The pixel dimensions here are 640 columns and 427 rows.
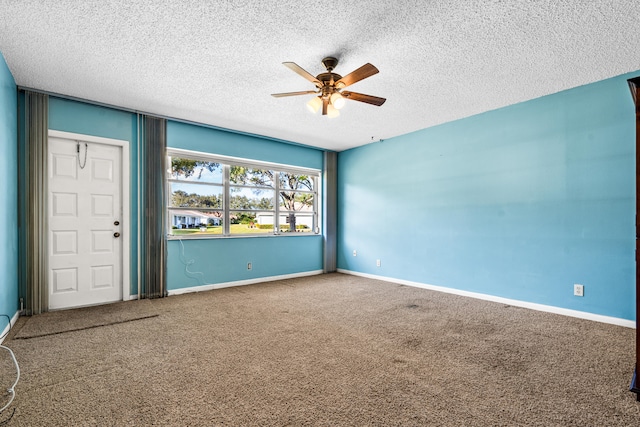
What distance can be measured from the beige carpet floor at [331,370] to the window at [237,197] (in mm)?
1714

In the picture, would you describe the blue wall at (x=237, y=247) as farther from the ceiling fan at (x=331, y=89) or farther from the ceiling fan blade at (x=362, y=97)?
the ceiling fan blade at (x=362, y=97)

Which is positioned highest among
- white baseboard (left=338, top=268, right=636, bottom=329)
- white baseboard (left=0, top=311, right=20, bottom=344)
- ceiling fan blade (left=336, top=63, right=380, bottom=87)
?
ceiling fan blade (left=336, top=63, right=380, bottom=87)

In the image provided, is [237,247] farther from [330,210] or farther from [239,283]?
[330,210]

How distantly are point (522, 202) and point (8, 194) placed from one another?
583 cm

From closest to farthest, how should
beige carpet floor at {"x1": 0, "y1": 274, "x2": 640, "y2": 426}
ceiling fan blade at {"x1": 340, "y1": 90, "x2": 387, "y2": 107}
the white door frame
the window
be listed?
beige carpet floor at {"x1": 0, "y1": 274, "x2": 640, "y2": 426}, ceiling fan blade at {"x1": 340, "y1": 90, "x2": 387, "y2": 107}, the white door frame, the window

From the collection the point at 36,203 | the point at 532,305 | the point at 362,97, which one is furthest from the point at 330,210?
the point at 36,203

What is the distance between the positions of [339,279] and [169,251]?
9.53 feet

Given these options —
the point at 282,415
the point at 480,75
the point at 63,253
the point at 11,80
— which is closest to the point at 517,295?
the point at 480,75

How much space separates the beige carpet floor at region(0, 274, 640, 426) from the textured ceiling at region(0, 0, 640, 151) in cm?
260

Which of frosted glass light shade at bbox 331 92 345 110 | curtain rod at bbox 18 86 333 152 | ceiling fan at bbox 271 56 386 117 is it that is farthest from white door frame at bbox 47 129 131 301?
frosted glass light shade at bbox 331 92 345 110

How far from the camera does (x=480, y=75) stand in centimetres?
325

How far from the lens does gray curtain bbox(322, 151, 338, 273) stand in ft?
21.1

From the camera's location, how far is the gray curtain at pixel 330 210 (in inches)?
253

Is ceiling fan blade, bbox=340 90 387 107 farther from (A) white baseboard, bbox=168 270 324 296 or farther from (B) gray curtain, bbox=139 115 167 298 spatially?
(A) white baseboard, bbox=168 270 324 296
